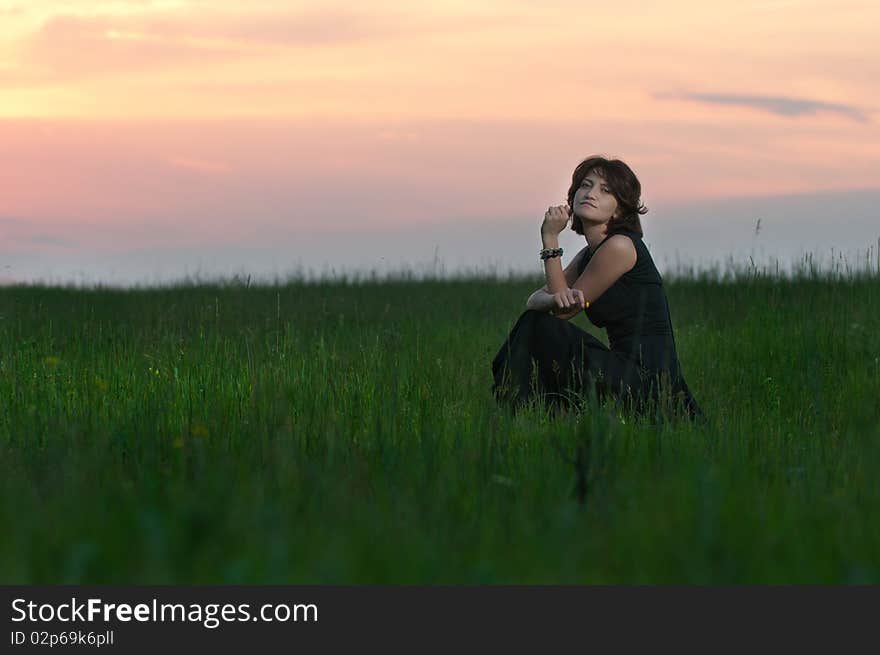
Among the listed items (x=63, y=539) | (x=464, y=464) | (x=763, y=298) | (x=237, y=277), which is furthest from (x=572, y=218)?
(x=237, y=277)

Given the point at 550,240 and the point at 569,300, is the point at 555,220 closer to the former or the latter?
the point at 550,240

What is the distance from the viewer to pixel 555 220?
5.98m

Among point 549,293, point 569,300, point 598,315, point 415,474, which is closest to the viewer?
point 415,474

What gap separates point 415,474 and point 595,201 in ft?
8.39

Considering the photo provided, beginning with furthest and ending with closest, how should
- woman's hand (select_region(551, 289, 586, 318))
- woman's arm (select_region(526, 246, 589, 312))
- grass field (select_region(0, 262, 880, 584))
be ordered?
woman's arm (select_region(526, 246, 589, 312)) → woman's hand (select_region(551, 289, 586, 318)) → grass field (select_region(0, 262, 880, 584))

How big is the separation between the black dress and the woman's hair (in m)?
0.10

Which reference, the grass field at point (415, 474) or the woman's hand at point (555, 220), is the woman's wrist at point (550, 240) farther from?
the grass field at point (415, 474)

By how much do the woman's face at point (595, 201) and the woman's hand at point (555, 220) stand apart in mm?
81

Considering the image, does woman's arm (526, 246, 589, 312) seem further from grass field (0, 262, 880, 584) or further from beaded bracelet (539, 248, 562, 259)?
grass field (0, 262, 880, 584)

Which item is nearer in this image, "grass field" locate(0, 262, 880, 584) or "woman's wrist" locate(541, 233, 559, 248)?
"grass field" locate(0, 262, 880, 584)

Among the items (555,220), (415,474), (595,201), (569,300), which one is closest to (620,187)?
(595,201)

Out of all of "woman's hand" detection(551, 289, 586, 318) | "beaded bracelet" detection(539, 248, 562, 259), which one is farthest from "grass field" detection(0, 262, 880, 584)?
"beaded bracelet" detection(539, 248, 562, 259)

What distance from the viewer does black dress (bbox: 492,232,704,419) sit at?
5953mm

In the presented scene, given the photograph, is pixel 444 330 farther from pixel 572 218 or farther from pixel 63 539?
pixel 63 539
